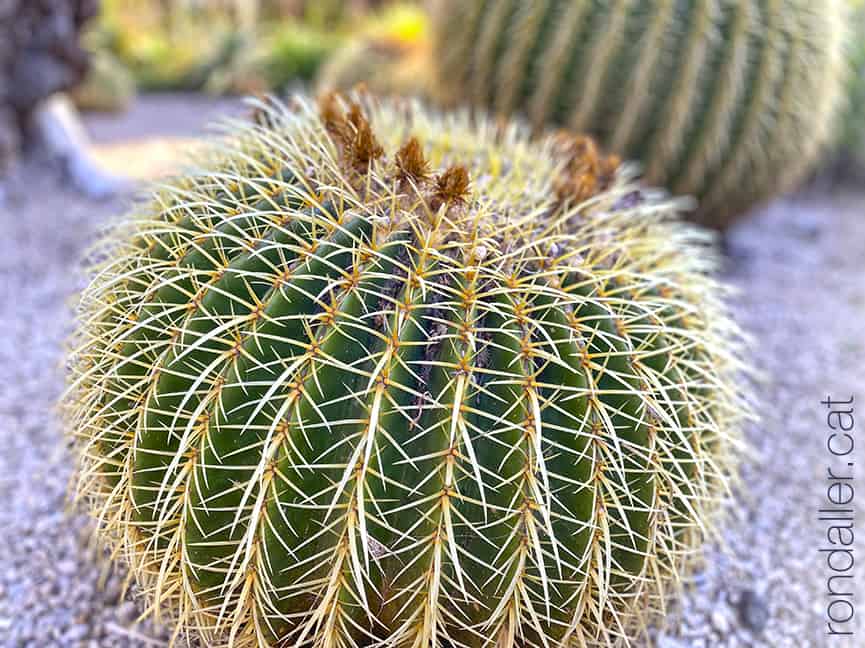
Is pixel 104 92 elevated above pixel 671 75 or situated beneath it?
situated beneath

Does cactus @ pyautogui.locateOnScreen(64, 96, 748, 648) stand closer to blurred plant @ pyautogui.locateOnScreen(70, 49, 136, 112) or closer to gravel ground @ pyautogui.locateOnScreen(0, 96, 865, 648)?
gravel ground @ pyautogui.locateOnScreen(0, 96, 865, 648)

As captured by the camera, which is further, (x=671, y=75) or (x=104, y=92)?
(x=104, y=92)

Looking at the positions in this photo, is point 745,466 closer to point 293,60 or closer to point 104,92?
point 104,92

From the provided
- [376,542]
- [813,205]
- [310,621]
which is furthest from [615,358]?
[813,205]

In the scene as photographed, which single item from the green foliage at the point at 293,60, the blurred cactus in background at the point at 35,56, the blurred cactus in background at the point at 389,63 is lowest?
the green foliage at the point at 293,60

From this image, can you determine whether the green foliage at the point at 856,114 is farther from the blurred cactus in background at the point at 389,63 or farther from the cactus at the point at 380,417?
the cactus at the point at 380,417

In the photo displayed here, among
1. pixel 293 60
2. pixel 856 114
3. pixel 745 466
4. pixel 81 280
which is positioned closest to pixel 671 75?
pixel 745 466

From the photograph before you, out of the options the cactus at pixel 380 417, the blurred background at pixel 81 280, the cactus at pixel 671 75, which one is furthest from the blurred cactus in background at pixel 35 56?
the cactus at pixel 380 417
